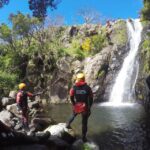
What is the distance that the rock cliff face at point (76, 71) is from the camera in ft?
127

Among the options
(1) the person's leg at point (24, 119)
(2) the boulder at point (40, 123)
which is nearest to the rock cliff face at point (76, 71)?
(2) the boulder at point (40, 123)

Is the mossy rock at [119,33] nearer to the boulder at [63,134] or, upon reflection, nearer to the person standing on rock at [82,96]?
the boulder at [63,134]

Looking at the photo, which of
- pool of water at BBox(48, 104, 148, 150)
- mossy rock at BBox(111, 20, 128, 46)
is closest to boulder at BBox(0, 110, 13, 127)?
pool of water at BBox(48, 104, 148, 150)

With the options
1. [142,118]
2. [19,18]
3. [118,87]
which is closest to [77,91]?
[142,118]

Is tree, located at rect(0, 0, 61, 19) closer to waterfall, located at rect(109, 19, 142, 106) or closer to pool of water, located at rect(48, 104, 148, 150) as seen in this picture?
pool of water, located at rect(48, 104, 148, 150)

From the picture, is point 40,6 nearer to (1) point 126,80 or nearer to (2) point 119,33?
(1) point 126,80

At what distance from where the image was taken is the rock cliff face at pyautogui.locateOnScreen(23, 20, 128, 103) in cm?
3875

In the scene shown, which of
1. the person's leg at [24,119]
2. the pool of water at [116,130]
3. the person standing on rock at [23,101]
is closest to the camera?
the pool of water at [116,130]

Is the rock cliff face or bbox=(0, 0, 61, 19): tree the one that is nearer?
bbox=(0, 0, 61, 19): tree

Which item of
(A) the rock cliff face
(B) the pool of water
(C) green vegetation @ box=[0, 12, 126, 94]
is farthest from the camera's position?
(C) green vegetation @ box=[0, 12, 126, 94]

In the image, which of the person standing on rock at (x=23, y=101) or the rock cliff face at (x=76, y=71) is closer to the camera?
the person standing on rock at (x=23, y=101)

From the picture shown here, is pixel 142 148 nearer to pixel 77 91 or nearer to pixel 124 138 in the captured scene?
pixel 124 138

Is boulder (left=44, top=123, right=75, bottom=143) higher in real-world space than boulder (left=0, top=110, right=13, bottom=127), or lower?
lower

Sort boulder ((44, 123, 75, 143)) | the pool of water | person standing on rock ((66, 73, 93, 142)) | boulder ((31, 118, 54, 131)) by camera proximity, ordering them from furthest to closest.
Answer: boulder ((31, 118, 54, 131)) < the pool of water < boulder ((44, 123, 75, 143)) < person standing on rock ((66, 73, 93, 142))
